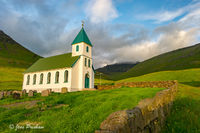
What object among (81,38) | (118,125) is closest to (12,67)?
(81,38)

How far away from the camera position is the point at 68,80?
1001 inches

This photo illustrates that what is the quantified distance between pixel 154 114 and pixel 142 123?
1.55 metres

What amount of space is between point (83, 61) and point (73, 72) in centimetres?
349

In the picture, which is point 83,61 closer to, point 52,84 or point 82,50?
point 82,50

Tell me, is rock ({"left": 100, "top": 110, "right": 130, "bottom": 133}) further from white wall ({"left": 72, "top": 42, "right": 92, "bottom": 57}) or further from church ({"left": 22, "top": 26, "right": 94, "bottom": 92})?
white wall ({"left": 72, "top": 42, "right": 92, "bottom": 57})

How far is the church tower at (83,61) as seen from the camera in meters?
26.8

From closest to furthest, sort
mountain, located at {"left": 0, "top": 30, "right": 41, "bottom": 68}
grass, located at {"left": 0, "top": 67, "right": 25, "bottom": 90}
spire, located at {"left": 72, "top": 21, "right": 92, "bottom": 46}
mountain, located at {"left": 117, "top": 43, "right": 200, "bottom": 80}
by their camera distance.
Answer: spire, located at {"left": 72, "top": 21, "right": 92, "bottom": 46} → grass, located at {"left": 0, "top": 67, "right": 25, "bottom": 90} → mountain, located at {"left": 0, "top": 30, "right": 41, "bottom": 68} → mountain, located at {"left": 117, "top": 43, "right": 200, "bottom": 80}

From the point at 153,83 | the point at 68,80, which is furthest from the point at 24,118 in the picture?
the point at 153,83

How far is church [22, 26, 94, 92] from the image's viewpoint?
26.1 metres

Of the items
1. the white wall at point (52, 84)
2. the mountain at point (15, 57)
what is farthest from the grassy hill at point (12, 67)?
the white wall at point (52, 84)

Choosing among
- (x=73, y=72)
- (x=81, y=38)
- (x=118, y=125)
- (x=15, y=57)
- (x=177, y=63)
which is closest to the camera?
(x=118, y=125)

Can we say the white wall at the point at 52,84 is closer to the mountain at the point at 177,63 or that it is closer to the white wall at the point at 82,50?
the white wall at the point at 82,50

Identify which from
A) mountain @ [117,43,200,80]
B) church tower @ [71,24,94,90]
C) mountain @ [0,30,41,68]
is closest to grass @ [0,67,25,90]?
church tower @ [71,24,94,90]

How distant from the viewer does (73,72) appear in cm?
Result: 2606
